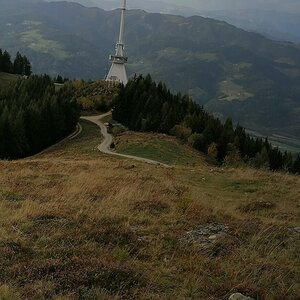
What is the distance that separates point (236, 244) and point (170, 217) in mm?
2713

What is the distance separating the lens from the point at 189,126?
82.8m

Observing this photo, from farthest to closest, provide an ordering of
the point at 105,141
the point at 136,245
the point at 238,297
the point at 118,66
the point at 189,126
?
the point at 118,66 < the point at 189,126 < the point at 105,141 < the point at 136,245 < the point at 238,297

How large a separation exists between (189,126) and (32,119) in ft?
93.0

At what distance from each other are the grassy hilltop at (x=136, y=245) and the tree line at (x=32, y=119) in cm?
4992

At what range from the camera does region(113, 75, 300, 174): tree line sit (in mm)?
75875

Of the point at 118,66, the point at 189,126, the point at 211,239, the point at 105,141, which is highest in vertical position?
the point at 118,66

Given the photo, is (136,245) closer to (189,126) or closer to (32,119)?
(32,119)

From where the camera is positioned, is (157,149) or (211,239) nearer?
(211,239)

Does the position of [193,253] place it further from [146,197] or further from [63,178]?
[63,178]

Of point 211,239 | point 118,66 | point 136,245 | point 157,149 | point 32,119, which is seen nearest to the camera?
point 136,245

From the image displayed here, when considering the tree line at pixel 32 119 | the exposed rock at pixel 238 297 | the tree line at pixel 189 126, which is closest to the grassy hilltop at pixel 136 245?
the exposed rock at pixel 238 297

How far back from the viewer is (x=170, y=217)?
14.1 metres

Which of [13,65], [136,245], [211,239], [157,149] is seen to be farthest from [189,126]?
[13,65]

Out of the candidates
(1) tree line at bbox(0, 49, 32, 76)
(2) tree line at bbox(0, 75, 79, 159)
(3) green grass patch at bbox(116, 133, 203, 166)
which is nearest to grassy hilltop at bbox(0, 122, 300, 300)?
(3) green grass patch at bbox(116, 133, 203, 166)
